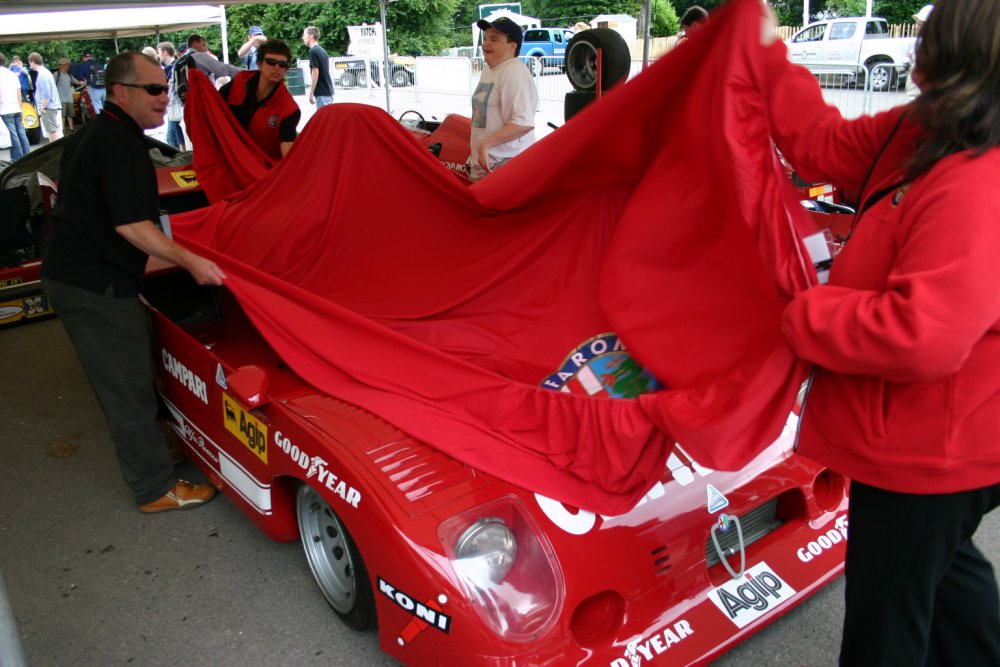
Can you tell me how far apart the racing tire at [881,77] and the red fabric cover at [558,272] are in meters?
9.57

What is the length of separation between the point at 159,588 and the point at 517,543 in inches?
62.7

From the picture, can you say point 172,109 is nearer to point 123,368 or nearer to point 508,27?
point 508,27

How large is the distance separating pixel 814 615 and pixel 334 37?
97.0 ft

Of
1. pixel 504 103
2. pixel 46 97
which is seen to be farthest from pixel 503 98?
pixel 46 97

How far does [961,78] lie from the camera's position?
1386 millimetres

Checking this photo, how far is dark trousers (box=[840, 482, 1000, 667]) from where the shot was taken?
5.21 feet

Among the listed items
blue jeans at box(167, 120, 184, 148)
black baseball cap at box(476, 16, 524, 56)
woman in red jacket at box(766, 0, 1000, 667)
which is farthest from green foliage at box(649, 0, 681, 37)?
woman in red jacket at box(766, 0, 1000, 667)

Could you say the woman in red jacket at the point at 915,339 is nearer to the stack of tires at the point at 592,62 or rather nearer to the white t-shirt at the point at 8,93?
the stack of tires at the point at 592,62

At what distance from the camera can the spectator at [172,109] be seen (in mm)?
10906

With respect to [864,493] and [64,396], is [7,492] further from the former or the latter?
[864,493]

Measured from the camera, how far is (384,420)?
2.45 m

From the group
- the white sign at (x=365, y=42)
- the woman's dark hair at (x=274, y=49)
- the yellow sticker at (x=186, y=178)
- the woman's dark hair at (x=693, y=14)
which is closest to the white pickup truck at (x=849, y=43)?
the white sign at (x=365, y=42)

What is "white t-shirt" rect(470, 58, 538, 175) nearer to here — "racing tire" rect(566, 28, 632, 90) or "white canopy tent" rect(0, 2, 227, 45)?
"racing tire" rect(566, 28, 632, 90)

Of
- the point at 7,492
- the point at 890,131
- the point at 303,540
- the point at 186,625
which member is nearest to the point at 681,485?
the point at 890,131
